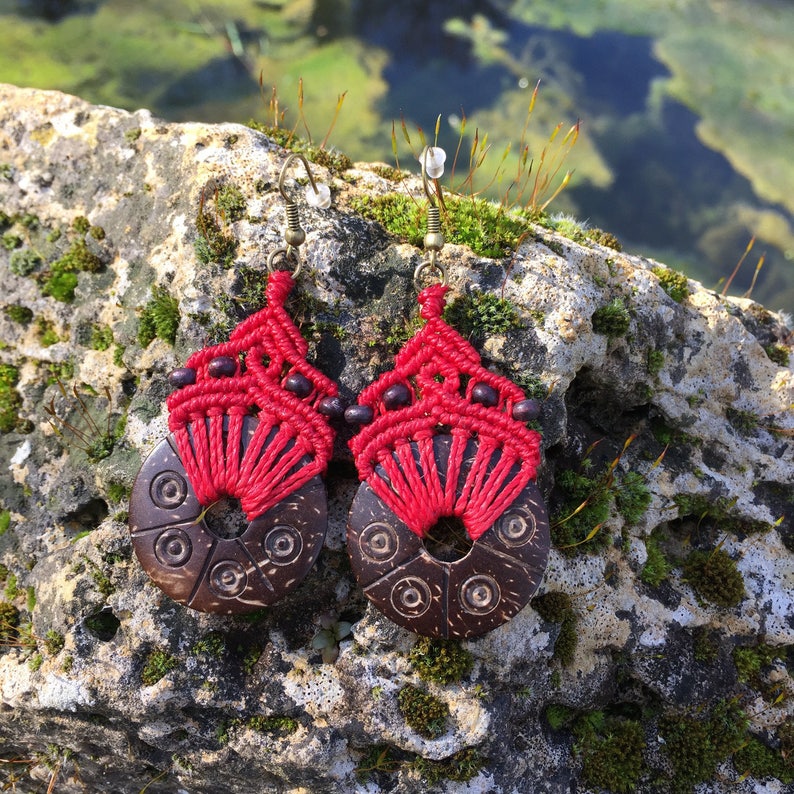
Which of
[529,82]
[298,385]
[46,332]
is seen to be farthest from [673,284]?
[529,82]

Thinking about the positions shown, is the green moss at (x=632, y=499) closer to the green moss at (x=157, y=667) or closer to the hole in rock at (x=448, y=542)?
the hole in rock at (x=448, y=542)

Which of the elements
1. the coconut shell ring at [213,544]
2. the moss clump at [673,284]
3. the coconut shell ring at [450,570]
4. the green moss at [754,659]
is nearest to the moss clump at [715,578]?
the green moss at [754,659]

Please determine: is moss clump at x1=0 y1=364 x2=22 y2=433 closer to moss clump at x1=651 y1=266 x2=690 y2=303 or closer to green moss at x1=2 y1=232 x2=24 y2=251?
green moss at x1=2 y1=232 x2=24 y2=251

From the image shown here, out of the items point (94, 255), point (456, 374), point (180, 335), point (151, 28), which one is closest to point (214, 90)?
point (151, 28)

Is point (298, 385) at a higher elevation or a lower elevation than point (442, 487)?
higher

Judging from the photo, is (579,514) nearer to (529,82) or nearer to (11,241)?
(11,241)
